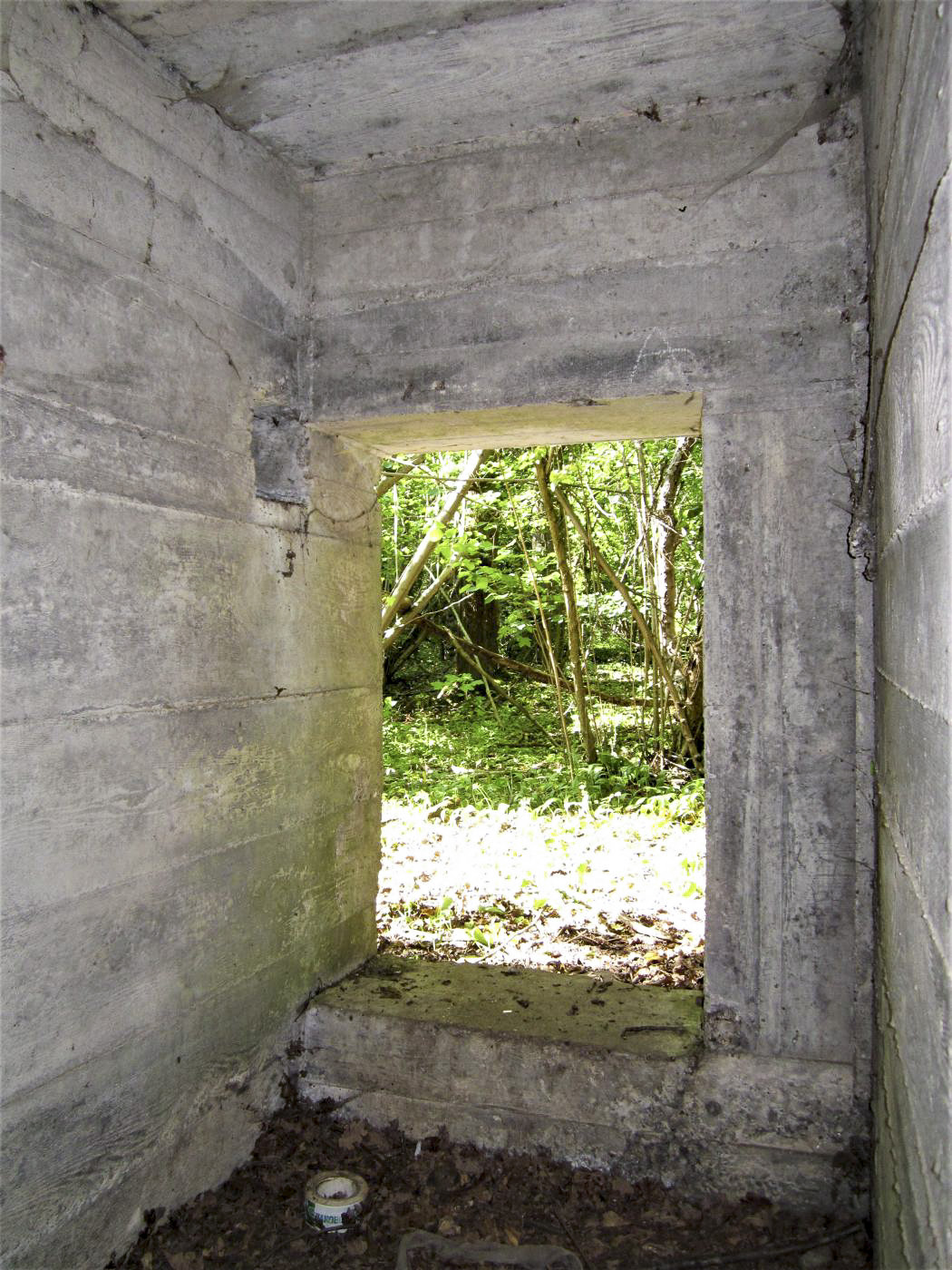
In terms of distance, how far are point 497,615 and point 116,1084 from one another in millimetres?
8975

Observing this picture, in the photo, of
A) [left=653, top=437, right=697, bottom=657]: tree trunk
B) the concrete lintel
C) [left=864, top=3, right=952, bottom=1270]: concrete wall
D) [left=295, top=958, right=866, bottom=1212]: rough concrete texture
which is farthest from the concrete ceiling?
[left=653, top=437, right=697, bottom=657]: tree trunk

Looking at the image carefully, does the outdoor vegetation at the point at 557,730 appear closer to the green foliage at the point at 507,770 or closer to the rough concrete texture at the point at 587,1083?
the green foliage at the point at 507,770

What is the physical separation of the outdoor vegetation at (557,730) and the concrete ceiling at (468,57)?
238 cm

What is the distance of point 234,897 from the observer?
2.76 m

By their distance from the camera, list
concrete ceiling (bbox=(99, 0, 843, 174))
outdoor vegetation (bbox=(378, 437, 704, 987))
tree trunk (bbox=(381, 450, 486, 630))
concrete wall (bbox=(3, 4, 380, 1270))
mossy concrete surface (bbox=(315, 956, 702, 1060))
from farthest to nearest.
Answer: tree trunk (bbox=(381, 450, 486, 630)), outdoor vegetation (bbox=(378, 437, 704, 987)), mossy concrete surface (bbox=(315, 956, 702, 1060)), concrete ceiling (bbox=(99, 0, 843, 174)), concrete wall (bbox=(3, 4, 380, 1270))

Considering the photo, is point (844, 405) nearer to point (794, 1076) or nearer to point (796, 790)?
point (796, 790)

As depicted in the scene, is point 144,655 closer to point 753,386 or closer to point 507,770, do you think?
point 753,386

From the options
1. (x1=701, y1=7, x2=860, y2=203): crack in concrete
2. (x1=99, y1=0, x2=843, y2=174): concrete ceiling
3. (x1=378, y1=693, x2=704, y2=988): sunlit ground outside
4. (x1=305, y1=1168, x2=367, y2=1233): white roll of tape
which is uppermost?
(x1=99, y1=0, x2=843, y2=174): concrete ceiling

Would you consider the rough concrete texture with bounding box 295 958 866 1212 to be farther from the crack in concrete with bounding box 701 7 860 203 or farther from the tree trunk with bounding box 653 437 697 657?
the tree trunk with bounding box 653 437 697 657

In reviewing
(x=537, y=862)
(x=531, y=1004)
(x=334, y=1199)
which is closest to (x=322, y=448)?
(x=531, y=1004)

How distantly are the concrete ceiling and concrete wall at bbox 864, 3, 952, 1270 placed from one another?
1.17ft

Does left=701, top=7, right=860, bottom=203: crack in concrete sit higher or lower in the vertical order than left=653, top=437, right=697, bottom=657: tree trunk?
higher

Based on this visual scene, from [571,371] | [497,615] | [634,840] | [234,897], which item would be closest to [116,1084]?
[234,897]

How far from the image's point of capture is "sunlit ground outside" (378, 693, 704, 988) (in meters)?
4.07
